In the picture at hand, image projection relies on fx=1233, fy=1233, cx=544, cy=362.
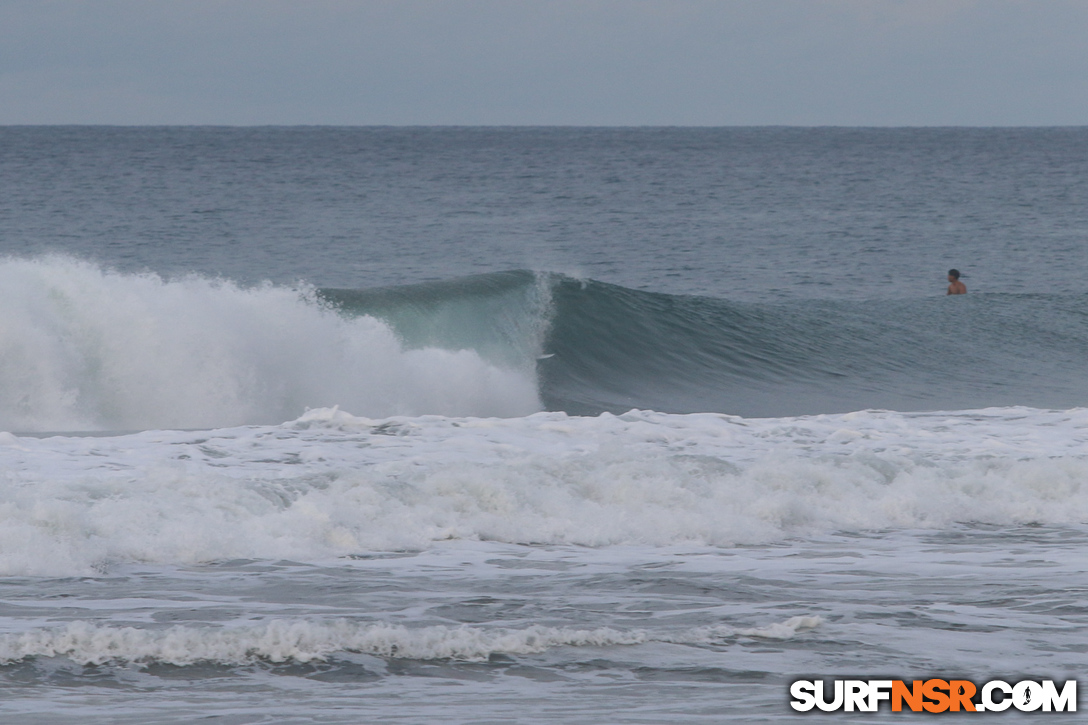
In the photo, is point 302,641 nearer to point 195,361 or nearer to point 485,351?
point 195,361

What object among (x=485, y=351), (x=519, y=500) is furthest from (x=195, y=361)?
(x=519, y=500)

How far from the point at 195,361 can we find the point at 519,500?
5.74 meters

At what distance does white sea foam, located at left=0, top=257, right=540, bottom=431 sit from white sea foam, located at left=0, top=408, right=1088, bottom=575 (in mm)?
2636

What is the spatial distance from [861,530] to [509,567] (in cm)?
267

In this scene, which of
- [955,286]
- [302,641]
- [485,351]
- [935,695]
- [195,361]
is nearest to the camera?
[935,695]

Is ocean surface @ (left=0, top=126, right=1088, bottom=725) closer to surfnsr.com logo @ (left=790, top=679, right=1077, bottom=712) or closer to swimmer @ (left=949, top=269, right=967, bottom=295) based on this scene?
surfnsr.com logo @ (left=790, top=679, right=1077, bottom=712)

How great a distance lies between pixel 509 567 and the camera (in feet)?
23.4

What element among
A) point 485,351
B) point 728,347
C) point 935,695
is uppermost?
point 728,347

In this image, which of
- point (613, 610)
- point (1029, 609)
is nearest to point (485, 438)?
point (613, 610)

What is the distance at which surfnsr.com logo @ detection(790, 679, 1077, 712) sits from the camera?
16.8 feet

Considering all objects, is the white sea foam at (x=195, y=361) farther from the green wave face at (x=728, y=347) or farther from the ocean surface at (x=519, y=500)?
the green wave face at (x=728, y=347)

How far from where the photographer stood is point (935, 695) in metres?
5.25

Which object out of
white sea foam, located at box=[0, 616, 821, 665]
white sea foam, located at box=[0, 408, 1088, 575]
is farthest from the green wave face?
white sea foam, located at box=[0, 616, 821, 665]

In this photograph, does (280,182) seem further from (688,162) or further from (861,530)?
(861,530)
